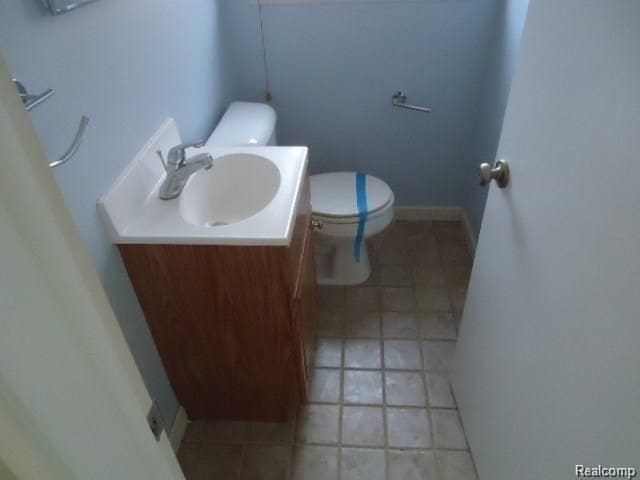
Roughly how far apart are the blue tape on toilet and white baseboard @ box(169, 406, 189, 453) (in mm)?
928

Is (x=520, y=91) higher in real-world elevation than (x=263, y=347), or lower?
higher

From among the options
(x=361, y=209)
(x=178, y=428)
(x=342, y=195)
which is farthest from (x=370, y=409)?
(x=342, y=195)

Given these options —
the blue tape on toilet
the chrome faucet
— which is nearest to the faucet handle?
the chrome faucet

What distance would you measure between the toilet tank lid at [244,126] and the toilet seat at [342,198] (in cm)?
32

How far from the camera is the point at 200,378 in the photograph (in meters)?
1.31

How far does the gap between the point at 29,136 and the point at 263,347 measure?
95cm

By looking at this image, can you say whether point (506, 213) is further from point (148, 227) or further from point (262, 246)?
point (148, 227)

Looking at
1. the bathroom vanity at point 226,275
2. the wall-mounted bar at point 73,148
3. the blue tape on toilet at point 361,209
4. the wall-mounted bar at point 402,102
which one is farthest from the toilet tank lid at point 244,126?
the wall-mounted bar at point 73,148

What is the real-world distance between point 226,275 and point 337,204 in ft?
2.72

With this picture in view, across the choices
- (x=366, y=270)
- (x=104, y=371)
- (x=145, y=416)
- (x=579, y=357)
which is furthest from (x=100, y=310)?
(x=366, y=270)

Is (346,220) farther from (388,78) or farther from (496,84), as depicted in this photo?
(496,84)

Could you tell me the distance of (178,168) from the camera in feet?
3.79

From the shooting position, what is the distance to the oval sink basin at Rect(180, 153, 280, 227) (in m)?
1.28

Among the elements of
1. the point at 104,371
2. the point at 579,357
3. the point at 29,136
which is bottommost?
the point at 579,357
